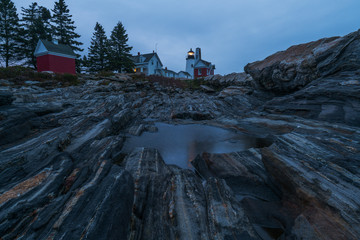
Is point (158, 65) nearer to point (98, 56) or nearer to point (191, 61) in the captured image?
point (191, 61)

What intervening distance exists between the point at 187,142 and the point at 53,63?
40619 millimetres

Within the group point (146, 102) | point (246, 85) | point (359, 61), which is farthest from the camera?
point (246, 85)

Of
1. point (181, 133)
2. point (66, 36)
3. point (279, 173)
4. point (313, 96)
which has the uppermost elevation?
point (66, 36)

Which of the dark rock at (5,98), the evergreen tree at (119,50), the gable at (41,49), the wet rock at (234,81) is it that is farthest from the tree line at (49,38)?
the dark rock at (5,98)

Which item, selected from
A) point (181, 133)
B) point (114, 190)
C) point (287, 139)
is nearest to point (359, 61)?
point (287, 139)

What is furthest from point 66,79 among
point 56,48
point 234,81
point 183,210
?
point 234,81

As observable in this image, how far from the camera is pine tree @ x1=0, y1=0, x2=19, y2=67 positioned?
40781 mm

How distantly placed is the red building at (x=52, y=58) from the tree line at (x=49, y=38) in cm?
1135

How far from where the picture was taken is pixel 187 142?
1034 cm

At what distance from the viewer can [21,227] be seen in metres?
2.78

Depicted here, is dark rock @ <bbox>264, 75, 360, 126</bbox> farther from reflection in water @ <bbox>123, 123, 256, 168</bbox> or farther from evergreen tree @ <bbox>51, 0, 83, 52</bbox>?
evergreen tree @ <bbox>51, 0, 83, 52</bbox>

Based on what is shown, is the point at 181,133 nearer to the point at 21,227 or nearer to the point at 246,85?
the point at 21,227

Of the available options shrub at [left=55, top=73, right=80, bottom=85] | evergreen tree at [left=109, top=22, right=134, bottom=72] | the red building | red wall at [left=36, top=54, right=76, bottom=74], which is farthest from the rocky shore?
evergreen tree at [left=109, top=22, right=134, bottom=72]

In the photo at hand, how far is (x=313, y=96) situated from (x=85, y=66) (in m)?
57.5
